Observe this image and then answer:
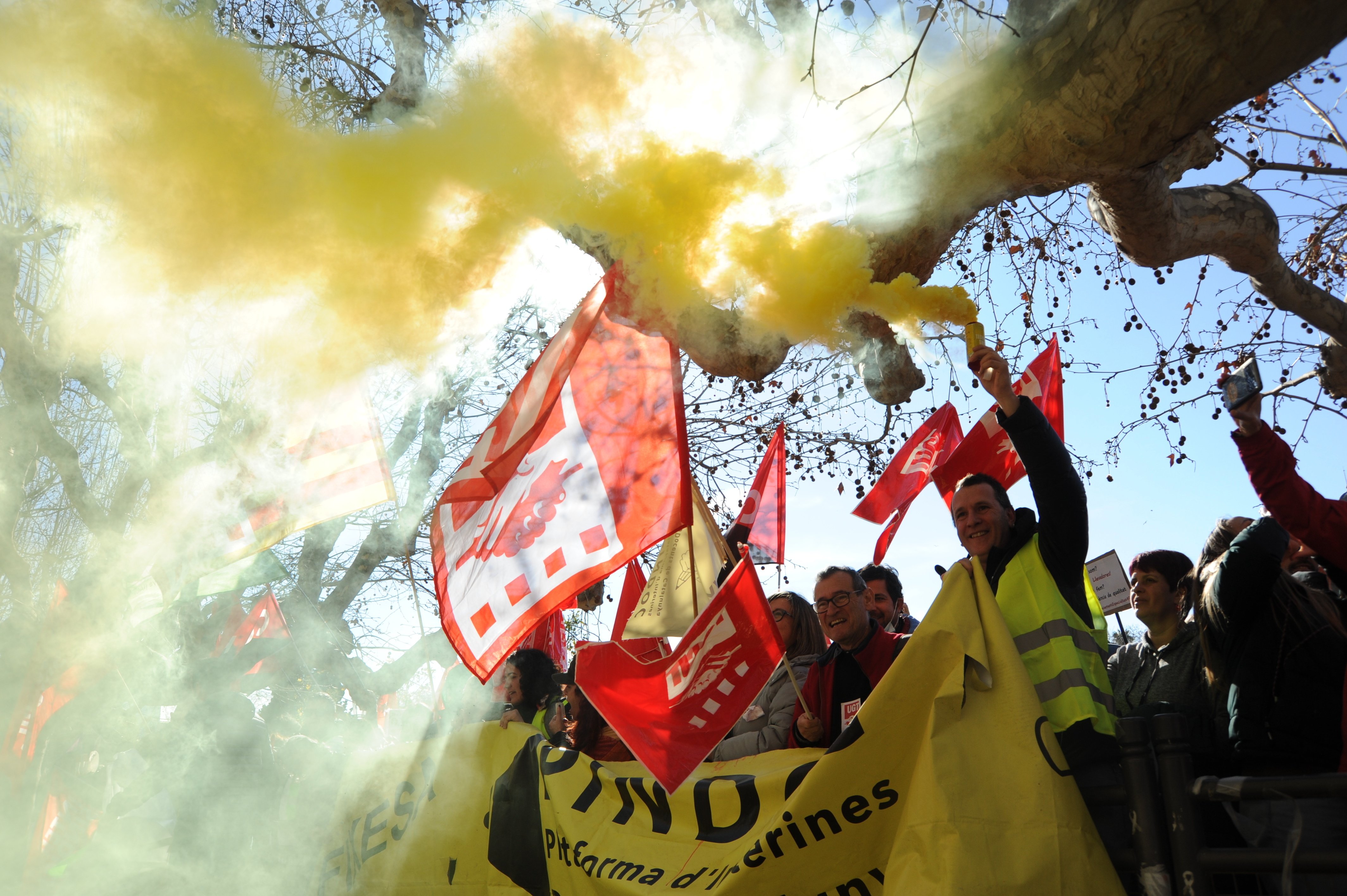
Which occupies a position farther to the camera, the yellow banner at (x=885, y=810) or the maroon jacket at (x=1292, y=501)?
the maroon jacket at (x=1292, y=501)

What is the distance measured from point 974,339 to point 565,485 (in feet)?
6.14

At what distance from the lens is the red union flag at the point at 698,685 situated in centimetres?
340

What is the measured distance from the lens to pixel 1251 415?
2922 mm

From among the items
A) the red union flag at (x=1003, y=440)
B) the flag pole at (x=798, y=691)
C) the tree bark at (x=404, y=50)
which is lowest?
the flag pole at (x=798, y=691)

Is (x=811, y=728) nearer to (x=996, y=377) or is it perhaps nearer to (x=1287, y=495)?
(x=996, y=377)

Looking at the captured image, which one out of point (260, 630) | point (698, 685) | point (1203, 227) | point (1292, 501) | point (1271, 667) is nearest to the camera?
point (1271, 667)

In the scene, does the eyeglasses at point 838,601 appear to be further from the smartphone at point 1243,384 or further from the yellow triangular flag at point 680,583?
the smartphone at point 1243,384

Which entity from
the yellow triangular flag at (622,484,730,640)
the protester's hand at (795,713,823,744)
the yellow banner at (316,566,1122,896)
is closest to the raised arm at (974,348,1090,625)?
the yellow banner at (316,566,1122,896)

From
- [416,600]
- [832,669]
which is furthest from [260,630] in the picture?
[832,669]

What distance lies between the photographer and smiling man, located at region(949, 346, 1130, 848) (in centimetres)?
254

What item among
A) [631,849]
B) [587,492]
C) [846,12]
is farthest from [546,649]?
[846,12]

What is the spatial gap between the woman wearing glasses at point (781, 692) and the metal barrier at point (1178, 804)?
1256 mm

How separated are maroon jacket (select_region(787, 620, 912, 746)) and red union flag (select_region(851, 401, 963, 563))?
113 inches

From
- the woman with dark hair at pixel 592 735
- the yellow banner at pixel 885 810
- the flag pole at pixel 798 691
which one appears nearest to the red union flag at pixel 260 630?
the woman with dark hair at pixel 592 735
